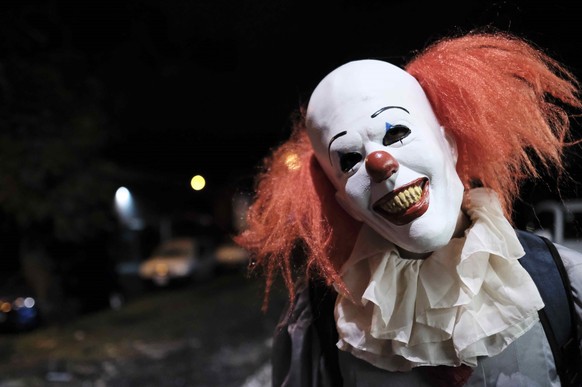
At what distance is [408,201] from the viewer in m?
1.26

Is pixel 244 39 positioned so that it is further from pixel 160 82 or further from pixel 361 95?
pixel 160 82

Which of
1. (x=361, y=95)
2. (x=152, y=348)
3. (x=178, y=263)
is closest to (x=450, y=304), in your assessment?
(x=361, y=95)

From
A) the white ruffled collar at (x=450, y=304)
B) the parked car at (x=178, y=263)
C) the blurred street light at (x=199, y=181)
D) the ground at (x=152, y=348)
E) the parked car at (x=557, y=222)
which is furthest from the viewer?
the parked car at (x=178, y=263)

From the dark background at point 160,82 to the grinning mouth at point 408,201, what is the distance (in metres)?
0.45

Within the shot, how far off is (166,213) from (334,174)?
1036 cm

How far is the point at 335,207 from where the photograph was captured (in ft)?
4.99

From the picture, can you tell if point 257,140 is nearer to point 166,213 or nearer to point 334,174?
point 334,174

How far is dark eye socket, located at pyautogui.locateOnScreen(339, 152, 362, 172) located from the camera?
4.41 ft

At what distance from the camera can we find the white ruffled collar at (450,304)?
125cm

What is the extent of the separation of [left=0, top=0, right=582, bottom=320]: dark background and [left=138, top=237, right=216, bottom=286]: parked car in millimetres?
951

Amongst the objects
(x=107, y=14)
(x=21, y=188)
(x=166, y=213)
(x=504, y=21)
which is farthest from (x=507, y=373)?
(x=166, y=213)

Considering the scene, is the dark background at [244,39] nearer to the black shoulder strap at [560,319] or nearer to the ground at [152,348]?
the black shoulder strap at [560,319]

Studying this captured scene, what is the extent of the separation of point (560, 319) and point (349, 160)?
605 mm

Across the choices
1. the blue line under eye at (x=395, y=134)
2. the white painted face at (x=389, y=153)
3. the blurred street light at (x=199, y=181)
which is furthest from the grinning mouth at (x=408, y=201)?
the blurred street light at (x=199, y=181)
